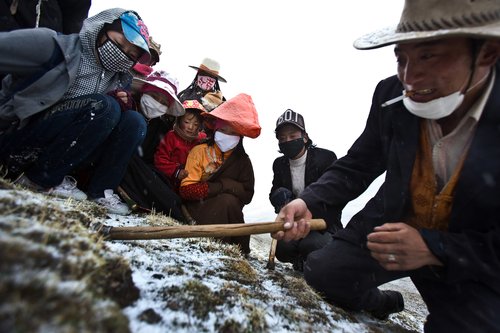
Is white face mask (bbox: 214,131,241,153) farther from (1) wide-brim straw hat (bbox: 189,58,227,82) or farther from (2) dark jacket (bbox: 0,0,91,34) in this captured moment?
(2) dark jacket (bbox: 0,0,91,34)

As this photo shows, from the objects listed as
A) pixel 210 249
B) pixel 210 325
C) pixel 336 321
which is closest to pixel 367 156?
pixel 336 321

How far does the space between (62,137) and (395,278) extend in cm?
344

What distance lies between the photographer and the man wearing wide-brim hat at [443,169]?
6.01ft

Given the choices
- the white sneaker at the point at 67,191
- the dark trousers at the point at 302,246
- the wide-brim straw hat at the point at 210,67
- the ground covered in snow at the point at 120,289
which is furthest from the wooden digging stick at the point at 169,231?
the wide-brim straw hat at the point at 210,67

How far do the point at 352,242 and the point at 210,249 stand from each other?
1.42 meters

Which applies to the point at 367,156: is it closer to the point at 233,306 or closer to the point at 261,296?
the point at 261,296

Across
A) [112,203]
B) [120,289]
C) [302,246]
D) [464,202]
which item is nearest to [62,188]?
[112,203]

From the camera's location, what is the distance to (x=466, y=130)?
2.14 metres

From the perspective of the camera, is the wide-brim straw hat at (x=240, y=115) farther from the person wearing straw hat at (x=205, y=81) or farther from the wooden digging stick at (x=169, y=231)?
the wooden digging stick at (x=169, y=231)

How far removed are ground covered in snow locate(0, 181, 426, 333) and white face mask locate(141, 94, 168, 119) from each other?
2.06m

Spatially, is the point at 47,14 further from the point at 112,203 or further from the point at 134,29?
the point at 112,203

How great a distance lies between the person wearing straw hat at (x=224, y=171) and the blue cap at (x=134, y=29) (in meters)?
1.39

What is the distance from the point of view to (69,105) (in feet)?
9.77

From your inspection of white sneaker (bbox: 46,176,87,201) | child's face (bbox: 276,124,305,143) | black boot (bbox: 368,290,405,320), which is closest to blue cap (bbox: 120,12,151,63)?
white sneaker (bbox: 46,176,87,201)
